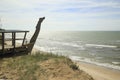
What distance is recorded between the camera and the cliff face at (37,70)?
31.0 feet

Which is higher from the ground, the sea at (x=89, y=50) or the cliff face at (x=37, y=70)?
the cliff face at (x=37, y=70)

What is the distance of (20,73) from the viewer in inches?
379

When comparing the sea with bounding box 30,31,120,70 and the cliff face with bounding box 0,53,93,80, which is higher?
the cliff face with bounding box 0,53,93,80

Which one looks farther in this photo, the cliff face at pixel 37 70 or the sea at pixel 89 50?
the sea at pixel 89 50

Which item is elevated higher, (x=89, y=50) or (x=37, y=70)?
(x=37, y=70)

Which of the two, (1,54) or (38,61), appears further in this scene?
(1,54)

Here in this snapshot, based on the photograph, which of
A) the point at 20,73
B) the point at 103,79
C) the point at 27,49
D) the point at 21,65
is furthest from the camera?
the point at 103,79

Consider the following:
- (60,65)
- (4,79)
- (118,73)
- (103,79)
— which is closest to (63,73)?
(60,65)

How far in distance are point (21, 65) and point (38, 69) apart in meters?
1.02

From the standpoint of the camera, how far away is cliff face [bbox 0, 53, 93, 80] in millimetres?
9437

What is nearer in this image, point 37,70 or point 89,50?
point 37,70

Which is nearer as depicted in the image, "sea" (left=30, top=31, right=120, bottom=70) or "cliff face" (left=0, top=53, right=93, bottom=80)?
"cliff face" (left=0, top=53, right=93, bottom=80)

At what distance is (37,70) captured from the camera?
988 centimetres

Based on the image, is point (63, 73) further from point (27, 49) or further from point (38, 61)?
point (27, 49)
